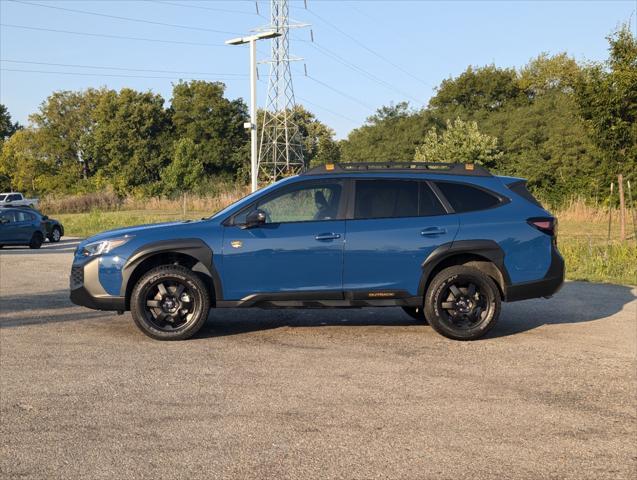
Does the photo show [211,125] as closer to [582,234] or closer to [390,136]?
[390,136]

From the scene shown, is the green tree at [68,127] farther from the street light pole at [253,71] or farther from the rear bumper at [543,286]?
the rear bumper at [543,286]

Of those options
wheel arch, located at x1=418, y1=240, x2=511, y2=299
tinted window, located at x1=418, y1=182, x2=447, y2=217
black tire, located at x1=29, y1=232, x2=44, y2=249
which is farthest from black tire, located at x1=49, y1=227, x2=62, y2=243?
wheel arch, located at x1=418, y1=240, x2=511, y2=299

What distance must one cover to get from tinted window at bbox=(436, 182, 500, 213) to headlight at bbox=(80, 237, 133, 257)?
11.7 ft

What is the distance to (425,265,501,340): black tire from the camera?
7.70m

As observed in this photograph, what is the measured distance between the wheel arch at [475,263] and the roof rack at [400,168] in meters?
0.90

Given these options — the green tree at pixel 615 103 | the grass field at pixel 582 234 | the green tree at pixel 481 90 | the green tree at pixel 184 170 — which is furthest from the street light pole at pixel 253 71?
the green tree at pixel 481 90

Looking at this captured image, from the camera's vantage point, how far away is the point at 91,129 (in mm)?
78875

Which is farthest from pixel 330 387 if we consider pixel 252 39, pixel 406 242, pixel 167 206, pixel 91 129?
pixel 91 129

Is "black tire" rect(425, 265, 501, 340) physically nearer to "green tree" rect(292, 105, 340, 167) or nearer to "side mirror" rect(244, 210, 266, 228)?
"side mirror" rect(244, 210, 266, 228)

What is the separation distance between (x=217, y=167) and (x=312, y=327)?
69.0 metres

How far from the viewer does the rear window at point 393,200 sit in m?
7.90

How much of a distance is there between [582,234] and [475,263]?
1725 cm

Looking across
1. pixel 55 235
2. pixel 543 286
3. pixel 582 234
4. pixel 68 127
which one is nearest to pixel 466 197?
pixel 543 286

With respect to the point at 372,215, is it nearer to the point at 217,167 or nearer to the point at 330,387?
the point at 330,387
